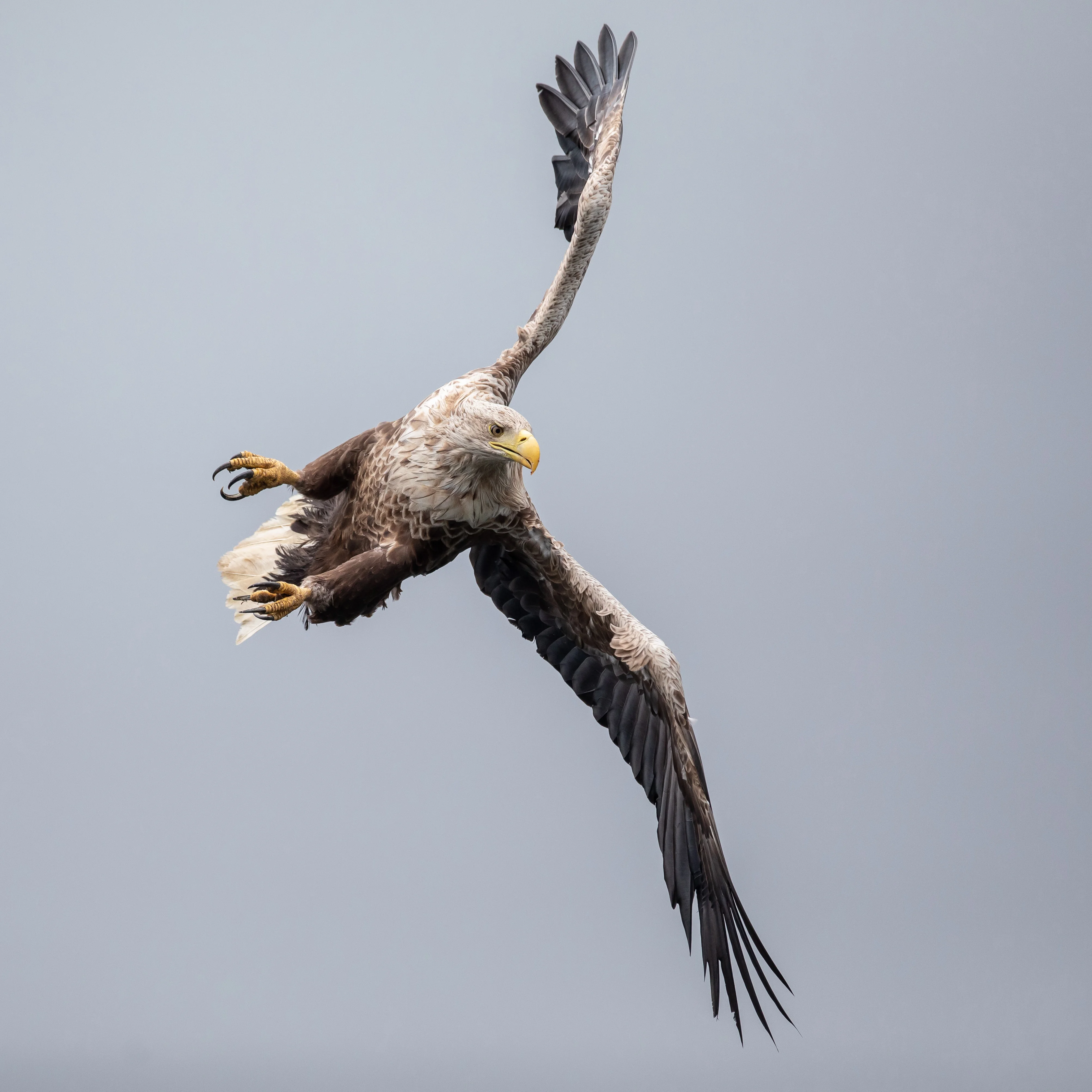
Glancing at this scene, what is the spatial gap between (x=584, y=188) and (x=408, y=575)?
76.3 inches

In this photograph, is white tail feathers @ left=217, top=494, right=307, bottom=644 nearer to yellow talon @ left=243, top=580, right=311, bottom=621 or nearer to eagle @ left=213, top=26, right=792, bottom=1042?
eagle @ left=213, top=26, right=792, bottom=1042

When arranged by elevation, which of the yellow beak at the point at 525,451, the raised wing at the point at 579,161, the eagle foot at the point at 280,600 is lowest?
the eagle foot at the point at 280,600

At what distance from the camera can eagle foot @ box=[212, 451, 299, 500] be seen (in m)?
5.80

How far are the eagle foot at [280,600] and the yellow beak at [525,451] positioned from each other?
0.88 metres

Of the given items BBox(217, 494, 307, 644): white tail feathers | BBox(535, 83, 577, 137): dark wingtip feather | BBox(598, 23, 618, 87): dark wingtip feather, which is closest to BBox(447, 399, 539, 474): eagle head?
BBox(217, 494, 307, 644): white tail feathers

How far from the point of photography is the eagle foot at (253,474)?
19.0 ft

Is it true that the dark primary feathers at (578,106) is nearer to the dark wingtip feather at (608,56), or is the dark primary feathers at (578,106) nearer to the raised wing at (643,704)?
the dark wingtip feather at (608,56)

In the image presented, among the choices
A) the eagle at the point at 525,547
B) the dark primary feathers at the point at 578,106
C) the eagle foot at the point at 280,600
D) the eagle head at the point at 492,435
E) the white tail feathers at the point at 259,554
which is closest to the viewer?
the eagle foot at the point at 280,600

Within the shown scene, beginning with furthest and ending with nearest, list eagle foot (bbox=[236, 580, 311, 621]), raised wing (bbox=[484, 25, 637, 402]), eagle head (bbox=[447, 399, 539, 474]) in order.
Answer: raised wing (bbox=[484, 25, 637, 402]), eagle head (bbox=[447, 399, 539, 474]), eagle foot (bbox=[236, 580, 311, 621])

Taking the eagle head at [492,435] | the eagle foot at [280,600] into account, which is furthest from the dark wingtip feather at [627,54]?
the eagle foot at [280,600]

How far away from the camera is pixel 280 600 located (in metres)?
5.31

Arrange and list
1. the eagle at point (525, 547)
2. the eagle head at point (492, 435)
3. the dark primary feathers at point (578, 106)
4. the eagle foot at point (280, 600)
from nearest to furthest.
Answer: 1. the eagle foot at point (280, 600)
2. the eagle head at point (492, 435)
3. the eagle at point (525, 547)
4. the dark primary feathers at point (578, 106)

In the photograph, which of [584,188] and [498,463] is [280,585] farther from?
[584,188]

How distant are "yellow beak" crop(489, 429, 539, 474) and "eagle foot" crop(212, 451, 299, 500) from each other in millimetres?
989
